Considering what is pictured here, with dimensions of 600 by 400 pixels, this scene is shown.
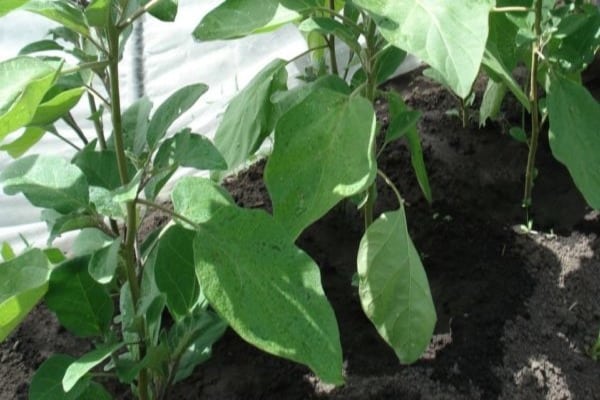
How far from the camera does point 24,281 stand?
0.95 metres

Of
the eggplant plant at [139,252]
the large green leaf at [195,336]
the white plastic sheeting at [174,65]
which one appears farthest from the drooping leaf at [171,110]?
the white plastic sheeting at [174,65]

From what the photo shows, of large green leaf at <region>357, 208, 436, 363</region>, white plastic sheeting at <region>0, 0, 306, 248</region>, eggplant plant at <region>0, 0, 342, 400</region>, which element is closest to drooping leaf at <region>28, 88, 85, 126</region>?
eggplant plant at <region>0, 0, 342, 400</region>

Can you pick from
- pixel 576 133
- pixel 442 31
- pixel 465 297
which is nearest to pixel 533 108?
pixel 576 133

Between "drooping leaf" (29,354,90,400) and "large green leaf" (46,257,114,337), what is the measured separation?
0.16ft

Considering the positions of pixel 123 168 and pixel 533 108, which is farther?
pixel 533 108

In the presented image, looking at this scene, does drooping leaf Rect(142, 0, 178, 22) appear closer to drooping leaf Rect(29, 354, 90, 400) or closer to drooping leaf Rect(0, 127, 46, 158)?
drooping leaf Rect(0, 127, 46, 158)

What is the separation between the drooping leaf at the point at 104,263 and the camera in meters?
0.89

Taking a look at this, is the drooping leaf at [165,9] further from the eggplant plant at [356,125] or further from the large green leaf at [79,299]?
the large green leaf at [79,299]

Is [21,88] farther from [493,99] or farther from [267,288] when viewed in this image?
[493,99]

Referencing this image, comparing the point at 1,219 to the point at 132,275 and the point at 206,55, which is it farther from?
the point at 132,275

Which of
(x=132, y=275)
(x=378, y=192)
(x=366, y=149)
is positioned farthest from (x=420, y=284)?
(x=378, y=192)

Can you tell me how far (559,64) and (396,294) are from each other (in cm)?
51

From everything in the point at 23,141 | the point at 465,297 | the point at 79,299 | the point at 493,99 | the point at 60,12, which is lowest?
the point at 465,297

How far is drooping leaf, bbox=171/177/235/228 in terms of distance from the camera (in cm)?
97
